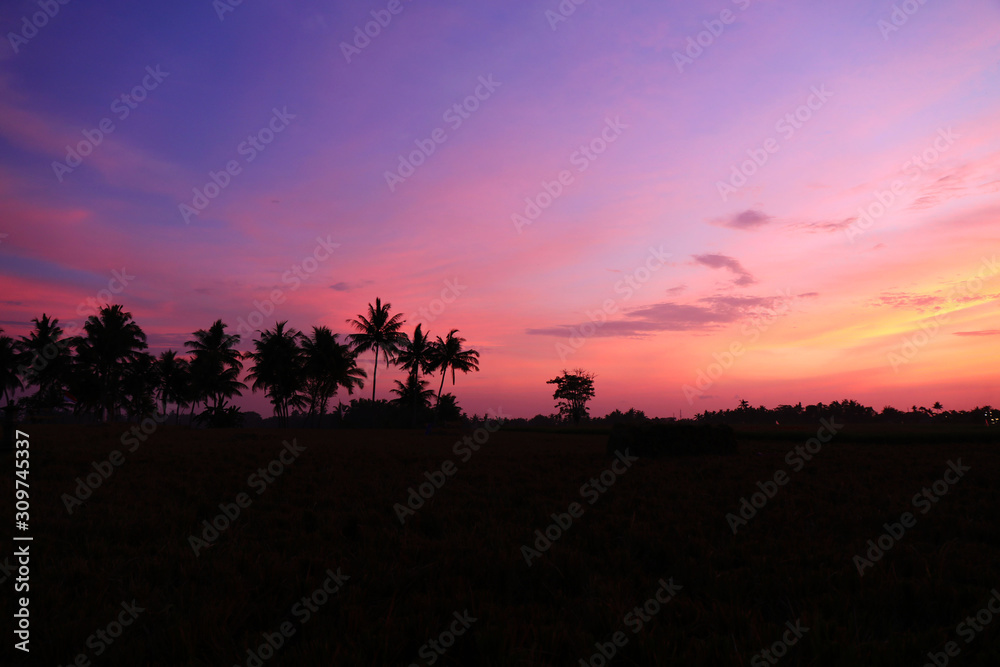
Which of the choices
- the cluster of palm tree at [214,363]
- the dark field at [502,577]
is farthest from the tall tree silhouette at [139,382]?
the dark field at [502,577]

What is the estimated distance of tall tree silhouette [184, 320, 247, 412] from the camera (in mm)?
45469

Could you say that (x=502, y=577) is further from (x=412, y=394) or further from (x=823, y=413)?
(x=823, y=413)

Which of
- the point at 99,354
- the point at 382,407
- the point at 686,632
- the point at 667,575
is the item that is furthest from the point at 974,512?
the point at 99,354

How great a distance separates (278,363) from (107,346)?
1307 centimetres

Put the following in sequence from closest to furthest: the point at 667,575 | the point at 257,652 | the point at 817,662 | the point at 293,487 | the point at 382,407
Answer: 1. the point at 817,662
2. the point at 257,652
3. the point at 667,575
4. the point at 293,487
5. the point at 382,407

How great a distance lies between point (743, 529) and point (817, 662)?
318 centimetres

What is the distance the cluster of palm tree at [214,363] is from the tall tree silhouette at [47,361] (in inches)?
2.9

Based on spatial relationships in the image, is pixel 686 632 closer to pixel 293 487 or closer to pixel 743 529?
pixel 743 529

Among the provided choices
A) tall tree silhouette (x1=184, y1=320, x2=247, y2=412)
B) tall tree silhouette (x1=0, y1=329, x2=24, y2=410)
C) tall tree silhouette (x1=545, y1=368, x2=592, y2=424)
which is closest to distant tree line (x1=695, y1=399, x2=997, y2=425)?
tall tree silhouette (x1=545, y1=368, x2=592, y2=424)

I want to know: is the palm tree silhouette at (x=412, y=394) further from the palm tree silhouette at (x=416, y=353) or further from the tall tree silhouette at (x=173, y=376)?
the tall tree silhouette at (x=173, y=376)

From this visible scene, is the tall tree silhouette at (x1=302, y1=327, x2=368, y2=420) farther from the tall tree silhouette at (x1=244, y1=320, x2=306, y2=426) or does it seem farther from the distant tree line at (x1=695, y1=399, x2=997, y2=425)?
the distant tree line at (x1=695, y1=399, x2=997, y2=425)

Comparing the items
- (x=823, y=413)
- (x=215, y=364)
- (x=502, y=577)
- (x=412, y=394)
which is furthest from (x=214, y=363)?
(x=823, y=413)

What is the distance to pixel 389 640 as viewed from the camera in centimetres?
273

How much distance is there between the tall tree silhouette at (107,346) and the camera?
137ft
